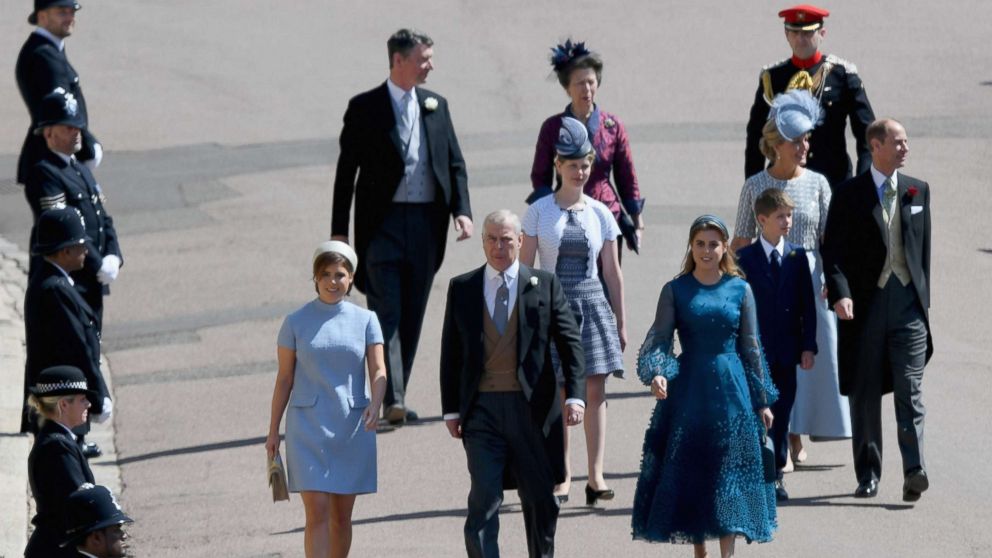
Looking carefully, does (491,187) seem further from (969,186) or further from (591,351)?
(591,351)

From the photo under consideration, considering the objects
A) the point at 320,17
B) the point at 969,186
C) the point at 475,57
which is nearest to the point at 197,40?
the point at 320,17

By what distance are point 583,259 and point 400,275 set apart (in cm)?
197

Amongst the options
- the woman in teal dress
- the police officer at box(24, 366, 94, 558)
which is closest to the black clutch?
the woman in teal dress

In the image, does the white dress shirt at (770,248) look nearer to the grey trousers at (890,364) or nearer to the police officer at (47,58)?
the grey trousers at (890,364)

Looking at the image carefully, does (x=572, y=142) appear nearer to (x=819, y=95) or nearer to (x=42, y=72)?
(x=819, y=95)

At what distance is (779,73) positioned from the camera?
11.7 meters

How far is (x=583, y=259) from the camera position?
10.3 metres

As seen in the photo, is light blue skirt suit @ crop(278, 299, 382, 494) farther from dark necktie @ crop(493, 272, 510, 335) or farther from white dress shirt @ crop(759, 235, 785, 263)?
white dress shirt @ crop(759, 235, 785, 263)

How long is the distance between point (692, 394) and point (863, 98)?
133 inches

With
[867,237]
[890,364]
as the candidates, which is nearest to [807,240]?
[867,237]

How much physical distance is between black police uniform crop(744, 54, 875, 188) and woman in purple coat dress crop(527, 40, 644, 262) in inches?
33.7

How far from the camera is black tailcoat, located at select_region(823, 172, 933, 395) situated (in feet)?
33.9

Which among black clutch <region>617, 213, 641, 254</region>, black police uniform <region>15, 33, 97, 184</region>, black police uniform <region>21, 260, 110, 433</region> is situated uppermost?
black police uniform <region>15, 33, 97, 184</region>

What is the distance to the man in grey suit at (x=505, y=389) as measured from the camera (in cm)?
884
